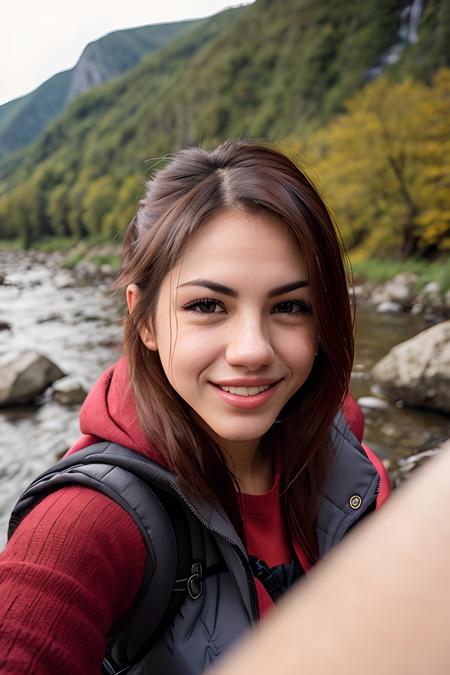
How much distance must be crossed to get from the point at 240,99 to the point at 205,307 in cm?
5669

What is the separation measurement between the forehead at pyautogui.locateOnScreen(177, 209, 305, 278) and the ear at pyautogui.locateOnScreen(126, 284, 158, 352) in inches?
8.7

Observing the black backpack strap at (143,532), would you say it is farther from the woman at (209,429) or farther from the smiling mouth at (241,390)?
the smiling mouth at (241,390)

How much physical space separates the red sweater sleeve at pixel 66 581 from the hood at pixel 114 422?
19 centimetres

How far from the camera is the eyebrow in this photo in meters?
1.18

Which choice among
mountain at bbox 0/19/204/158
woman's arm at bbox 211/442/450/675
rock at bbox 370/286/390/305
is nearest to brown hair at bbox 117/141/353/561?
woman's arm at bbox 211/442/450/675

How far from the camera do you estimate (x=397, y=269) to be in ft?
48.2

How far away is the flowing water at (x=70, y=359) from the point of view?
473 centimetres

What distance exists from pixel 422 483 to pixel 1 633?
0.81 metres

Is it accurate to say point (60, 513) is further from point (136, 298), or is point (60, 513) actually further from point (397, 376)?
point (397, 376)

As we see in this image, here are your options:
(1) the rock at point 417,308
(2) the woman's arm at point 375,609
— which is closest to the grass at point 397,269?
(1) the rock at point 417,308

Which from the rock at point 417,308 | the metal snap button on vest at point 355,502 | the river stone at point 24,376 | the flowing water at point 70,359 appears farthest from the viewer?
the rock at point 417,308

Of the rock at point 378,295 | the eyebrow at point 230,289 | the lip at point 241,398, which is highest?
the eyebrow at point 230,289

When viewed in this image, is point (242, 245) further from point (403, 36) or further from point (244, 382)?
point (403, 36)

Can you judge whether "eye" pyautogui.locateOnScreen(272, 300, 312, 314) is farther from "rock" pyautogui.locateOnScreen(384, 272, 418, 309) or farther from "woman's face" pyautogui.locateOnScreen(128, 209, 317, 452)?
"rock" pyautogui.locateOnScreen(384, 272, 418, 309)
